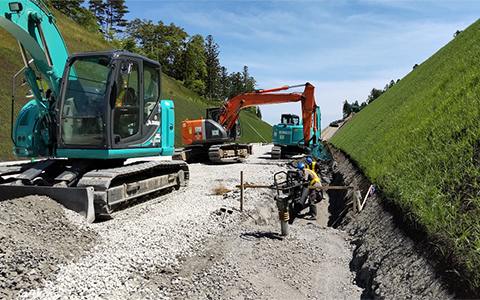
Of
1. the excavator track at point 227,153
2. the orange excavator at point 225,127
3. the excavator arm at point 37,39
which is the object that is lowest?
the excavator track at point 227,153

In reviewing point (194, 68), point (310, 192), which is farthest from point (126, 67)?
point (194, 68)

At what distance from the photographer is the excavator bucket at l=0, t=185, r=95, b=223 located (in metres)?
5.62

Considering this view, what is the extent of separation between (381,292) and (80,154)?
5.79 m

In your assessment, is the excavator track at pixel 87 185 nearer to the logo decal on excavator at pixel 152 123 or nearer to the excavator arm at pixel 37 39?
the logo decal on excavator at pixel 152 123

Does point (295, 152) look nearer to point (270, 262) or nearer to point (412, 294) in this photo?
point (270, 262)

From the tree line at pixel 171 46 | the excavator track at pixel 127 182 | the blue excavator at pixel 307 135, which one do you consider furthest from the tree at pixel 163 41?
the excavator track at pixel 127 182

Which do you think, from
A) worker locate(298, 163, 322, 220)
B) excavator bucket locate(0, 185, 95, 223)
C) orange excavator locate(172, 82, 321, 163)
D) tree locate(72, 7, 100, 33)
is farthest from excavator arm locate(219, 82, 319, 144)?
tree locate(72, 7, 100, 33)

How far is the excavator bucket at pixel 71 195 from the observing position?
562 cm

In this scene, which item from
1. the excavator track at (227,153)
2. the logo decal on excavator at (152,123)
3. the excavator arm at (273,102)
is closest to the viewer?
the logo decal on excavator at (152,123)

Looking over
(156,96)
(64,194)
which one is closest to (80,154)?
(64,194)

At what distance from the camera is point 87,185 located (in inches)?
235

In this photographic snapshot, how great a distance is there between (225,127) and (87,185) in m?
10.1

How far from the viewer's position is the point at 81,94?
6715mm

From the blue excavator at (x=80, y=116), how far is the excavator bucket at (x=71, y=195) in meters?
0.06
